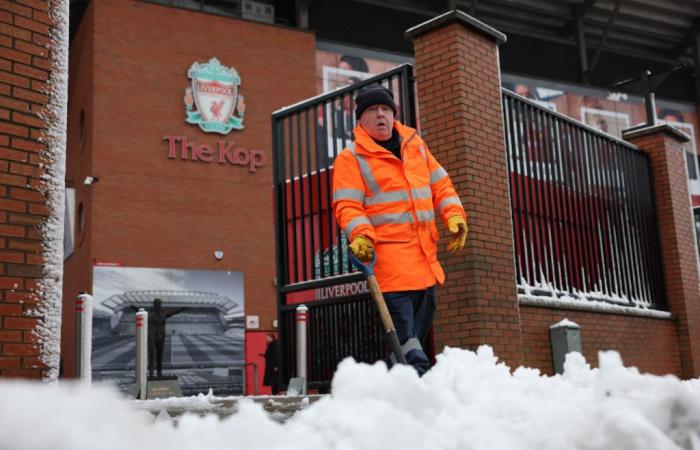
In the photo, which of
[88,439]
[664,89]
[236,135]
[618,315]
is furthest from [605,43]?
[88,439]

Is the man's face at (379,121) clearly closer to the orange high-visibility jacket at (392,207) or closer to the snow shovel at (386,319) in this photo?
the orange high-visibility jacket at (392,207)

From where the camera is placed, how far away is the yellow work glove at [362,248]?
4.58 metres

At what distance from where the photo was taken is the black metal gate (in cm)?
748

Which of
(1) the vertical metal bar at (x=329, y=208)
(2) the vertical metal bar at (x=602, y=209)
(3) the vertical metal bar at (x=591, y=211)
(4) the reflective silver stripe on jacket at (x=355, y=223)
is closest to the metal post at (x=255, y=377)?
(2) the vertical metal bar at (x=602, y=209)

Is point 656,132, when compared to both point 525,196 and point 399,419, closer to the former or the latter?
point 525,196

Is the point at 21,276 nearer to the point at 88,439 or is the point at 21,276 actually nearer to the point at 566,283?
the point at 88,439

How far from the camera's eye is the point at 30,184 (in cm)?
427

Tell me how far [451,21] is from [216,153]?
14804 mm

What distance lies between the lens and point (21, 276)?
163 inches

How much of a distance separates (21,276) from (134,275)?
15659 millimetres

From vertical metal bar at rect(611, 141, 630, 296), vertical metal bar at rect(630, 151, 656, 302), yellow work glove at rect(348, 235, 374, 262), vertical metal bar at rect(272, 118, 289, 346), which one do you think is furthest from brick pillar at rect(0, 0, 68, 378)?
vertical metal bar at rect(630, 151, 656, 302)

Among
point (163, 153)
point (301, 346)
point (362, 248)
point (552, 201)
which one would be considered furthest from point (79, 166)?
point (362, 248)

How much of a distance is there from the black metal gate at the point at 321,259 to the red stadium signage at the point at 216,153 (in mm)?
12435

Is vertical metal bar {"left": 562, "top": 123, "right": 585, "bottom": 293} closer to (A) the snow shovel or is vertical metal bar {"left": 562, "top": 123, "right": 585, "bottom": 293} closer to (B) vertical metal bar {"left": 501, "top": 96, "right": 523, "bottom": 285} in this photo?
(B) vertical metal bar {"left": 501, "top": 96, "right": 523, "bottom": 285}
